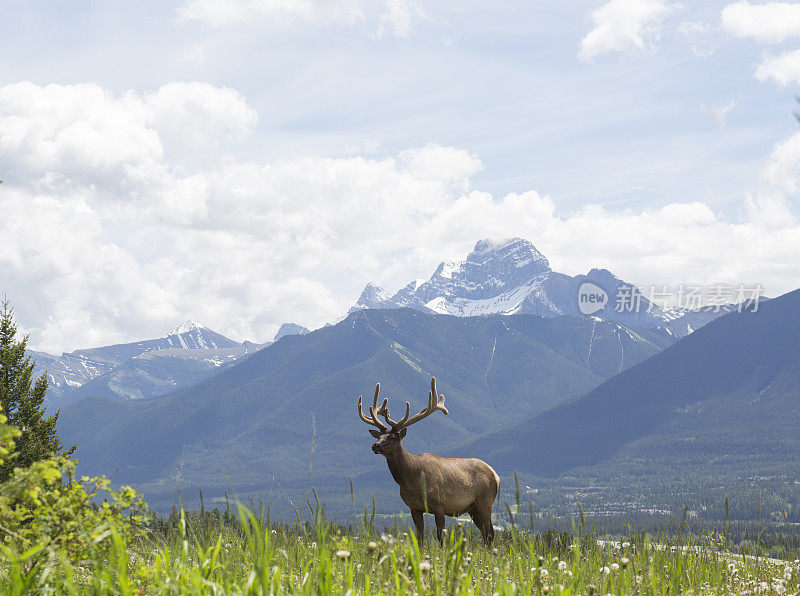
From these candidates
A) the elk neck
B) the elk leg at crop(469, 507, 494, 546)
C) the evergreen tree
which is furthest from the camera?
the evergreen tree

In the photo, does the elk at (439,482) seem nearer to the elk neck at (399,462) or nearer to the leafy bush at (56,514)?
the elk neck at (399,462)

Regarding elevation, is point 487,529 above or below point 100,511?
below

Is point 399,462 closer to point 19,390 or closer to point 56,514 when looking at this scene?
point 56,514

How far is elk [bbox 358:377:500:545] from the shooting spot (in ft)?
45.5

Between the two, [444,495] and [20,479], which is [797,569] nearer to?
[444,495]

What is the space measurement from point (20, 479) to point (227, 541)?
378 centimetres

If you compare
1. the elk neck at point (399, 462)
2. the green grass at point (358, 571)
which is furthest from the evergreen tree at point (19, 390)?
the green grass at point (358, 571)

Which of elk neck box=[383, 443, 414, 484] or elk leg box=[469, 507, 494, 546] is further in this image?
elk leg box=[469, 507, 494, 546]

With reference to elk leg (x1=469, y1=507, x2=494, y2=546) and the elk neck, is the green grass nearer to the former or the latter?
the elk neck

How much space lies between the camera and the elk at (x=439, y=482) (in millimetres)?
13883

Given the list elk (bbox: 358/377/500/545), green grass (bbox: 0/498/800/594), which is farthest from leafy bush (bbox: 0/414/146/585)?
elk (bbox: 358/377/500/545)

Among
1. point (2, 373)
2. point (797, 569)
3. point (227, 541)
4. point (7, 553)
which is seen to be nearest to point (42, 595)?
point (7, 553)

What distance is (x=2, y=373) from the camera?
40719mm

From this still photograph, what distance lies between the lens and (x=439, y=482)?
14172 millimetres
